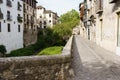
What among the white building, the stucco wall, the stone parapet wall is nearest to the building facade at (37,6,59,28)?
the white building

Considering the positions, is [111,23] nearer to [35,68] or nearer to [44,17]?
[35,68]

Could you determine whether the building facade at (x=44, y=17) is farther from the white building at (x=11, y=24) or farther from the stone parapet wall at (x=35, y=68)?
the stone parapet wall at (x=35, y=68)

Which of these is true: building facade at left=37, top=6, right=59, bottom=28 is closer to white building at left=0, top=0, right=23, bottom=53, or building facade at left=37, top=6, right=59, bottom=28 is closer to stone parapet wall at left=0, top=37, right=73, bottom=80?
white building at left=0, top=0, right=23, bottom=53

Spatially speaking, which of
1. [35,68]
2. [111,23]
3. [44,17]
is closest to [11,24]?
[111,23]

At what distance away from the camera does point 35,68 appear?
15.5 ft

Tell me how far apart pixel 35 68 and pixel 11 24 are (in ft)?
88.3

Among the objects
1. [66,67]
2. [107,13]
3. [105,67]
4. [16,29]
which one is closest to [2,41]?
[16,29]

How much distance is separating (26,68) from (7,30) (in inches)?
997

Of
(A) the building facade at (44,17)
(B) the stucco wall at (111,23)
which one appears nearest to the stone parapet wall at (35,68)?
(B) the stucco wall at (111,23)

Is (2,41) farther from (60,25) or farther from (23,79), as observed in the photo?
(23,79)

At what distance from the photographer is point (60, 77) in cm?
548

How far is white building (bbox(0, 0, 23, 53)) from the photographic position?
26.9m

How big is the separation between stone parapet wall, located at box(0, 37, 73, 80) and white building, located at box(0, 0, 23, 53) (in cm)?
2181

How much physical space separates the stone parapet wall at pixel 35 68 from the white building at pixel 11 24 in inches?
859
